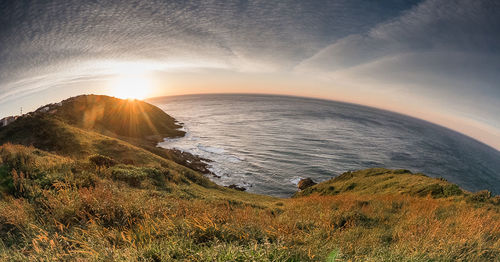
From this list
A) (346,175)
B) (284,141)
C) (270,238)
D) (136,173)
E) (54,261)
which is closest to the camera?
(54,261)

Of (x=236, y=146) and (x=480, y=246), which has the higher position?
(x=480, y=246)

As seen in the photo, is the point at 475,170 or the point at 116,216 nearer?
the point at 116,216

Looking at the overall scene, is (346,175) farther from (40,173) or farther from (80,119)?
(80,119)

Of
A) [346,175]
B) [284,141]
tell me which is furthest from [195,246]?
[284,141]

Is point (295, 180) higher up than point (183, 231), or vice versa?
point (183, 231)

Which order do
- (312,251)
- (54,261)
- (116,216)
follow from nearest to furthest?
(54,261) < (312,251) < (116,216)

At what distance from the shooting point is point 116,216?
4.46m

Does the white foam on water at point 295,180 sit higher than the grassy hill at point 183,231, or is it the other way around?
the grassy hill at point 183,231

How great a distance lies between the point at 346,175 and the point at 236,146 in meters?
36.2

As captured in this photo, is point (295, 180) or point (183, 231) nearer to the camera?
point (183, 231)

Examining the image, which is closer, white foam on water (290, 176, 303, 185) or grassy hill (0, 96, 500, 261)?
grassy hill (0, 96, 500, 261)

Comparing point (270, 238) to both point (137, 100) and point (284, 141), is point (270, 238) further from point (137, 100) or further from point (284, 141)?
point (137, 100)

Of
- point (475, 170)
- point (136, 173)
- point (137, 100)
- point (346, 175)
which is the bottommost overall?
point (475, 170)

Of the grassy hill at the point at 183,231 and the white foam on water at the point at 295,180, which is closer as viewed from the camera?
the grassy hill at the point at 183,231
